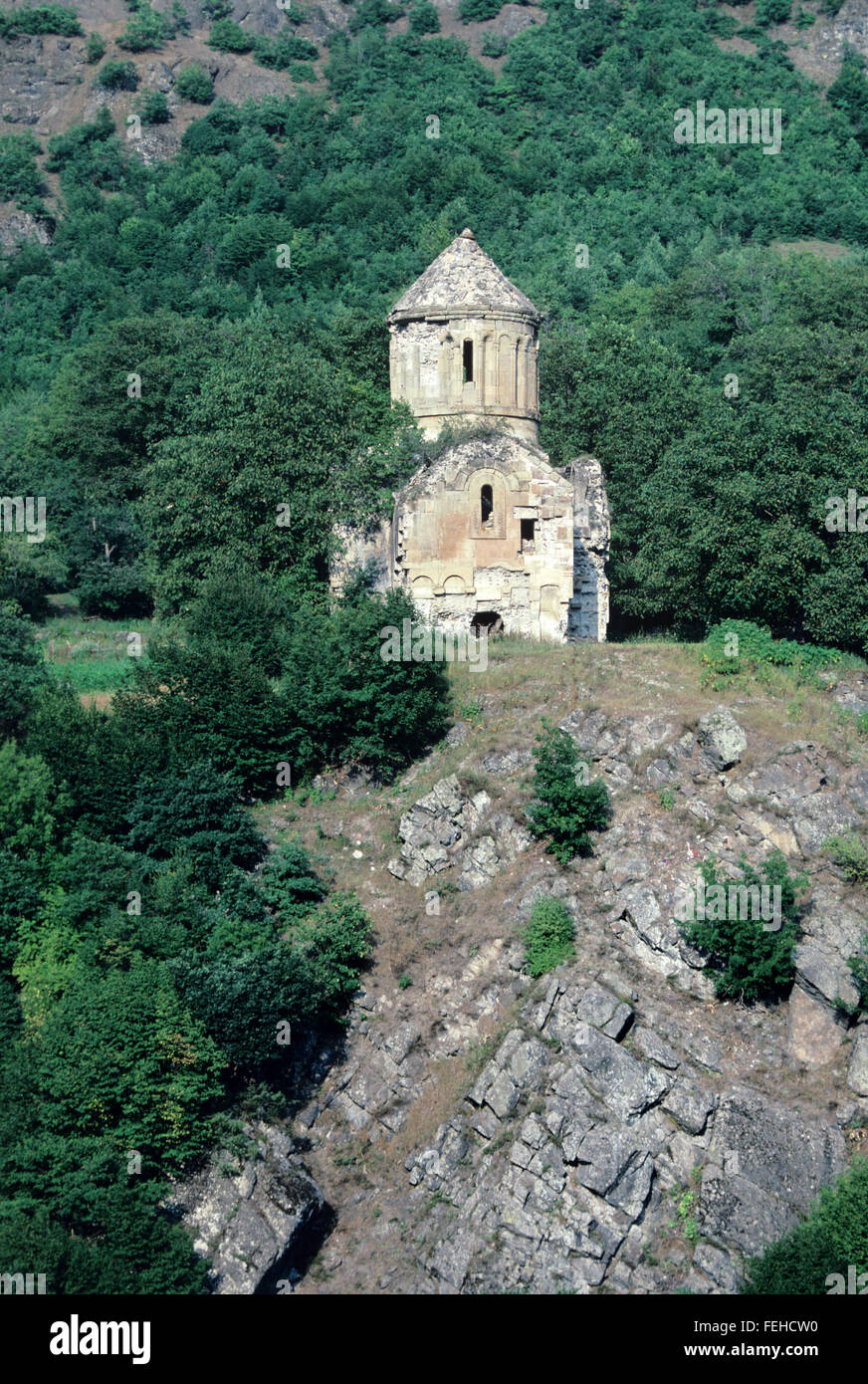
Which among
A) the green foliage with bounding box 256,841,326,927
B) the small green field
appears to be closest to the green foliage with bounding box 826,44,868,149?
the small green field

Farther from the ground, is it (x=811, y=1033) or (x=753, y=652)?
(x=753, y=652)

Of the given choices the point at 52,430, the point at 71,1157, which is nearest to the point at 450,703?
the point at 71,1157

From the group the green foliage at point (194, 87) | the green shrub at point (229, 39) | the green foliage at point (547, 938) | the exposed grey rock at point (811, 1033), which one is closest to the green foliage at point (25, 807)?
the green foliage at point (547, 938)

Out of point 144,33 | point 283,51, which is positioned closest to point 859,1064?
point 144,33

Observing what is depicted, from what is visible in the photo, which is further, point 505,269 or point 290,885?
point 505,269

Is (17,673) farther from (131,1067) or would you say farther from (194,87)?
(194,87)

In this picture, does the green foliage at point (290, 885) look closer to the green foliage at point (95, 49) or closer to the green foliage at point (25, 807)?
the green foliage at point (25, 807)

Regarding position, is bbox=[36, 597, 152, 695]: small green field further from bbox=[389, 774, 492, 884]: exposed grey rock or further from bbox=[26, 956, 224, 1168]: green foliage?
bbox=[26, 956, 224, 1168]: green foliage

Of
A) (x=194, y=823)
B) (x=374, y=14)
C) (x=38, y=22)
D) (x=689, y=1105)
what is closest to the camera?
(x=689, y=1105)
